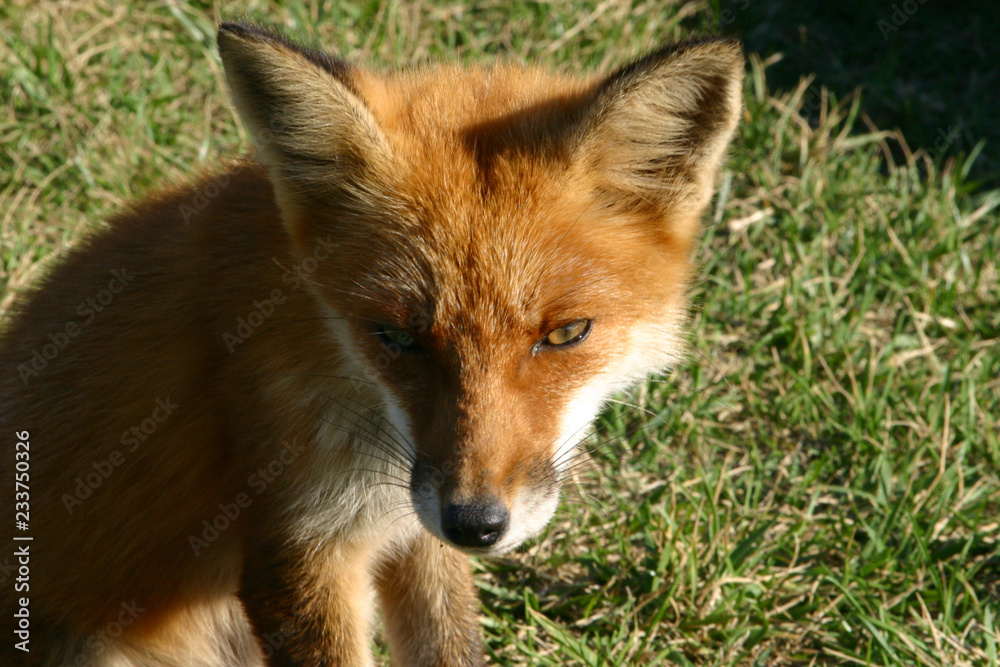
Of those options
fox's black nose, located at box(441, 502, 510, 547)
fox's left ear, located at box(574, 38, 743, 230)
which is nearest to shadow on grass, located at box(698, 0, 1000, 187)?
fox's left ear, located at box(574, 38, 743, 230)

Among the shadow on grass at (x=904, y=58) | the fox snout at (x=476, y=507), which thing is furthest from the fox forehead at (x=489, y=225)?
the shadow on grass at (x=904, y=58)

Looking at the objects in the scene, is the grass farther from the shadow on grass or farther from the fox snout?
the fox snout

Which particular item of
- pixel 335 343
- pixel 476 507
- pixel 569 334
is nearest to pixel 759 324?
pixel 569 334

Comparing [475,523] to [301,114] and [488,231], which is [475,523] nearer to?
[488,231]

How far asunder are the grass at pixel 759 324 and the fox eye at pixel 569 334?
1.38 metres

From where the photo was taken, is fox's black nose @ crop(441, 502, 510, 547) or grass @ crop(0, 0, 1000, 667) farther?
grass @ crop(0, 0, 1000, 667)

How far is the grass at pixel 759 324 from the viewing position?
4461 mm

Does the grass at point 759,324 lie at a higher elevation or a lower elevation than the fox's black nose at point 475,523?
lower

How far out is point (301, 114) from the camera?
121 inches

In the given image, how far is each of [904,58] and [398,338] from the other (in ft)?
18.4

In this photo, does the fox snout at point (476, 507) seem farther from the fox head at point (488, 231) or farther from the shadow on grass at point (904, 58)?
the shadow on grass at point (904, 58)

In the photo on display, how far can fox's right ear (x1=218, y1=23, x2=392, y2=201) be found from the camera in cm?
295

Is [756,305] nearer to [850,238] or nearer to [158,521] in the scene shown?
[850,238]

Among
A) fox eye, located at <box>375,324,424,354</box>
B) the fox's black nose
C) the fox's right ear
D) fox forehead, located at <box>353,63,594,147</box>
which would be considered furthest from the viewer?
fox forehead, located at <box>353,63,594,147</box>
